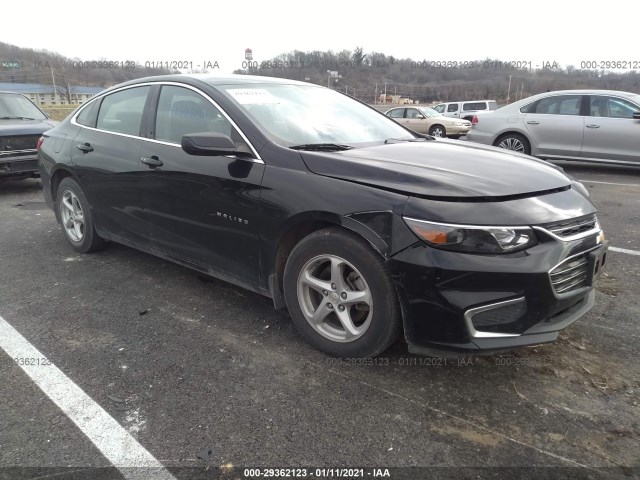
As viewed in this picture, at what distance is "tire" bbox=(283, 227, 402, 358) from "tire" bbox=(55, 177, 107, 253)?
249 cm

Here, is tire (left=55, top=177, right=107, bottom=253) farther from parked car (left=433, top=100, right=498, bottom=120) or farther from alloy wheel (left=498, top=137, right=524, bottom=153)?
parked car (left=433, top=100, right=498, bottom=120)

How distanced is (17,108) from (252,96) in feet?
23.9

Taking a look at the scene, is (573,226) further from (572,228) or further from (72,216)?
(72,216)

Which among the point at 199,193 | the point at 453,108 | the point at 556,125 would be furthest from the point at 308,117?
the point at 453,108

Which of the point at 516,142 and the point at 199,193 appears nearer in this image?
the point at 199,193

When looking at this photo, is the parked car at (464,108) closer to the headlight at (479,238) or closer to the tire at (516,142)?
the tire at (516,142)

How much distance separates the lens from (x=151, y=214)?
3.58m

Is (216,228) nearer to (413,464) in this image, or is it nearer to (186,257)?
(186,257)

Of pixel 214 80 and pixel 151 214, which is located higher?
pixel 214 80

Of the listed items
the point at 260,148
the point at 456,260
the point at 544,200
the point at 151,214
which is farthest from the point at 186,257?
the point at 544,200

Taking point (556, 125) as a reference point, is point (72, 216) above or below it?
below

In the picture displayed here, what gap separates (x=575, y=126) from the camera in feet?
29.8

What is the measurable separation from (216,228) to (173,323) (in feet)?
2.35

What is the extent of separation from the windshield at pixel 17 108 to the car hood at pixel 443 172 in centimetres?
781
